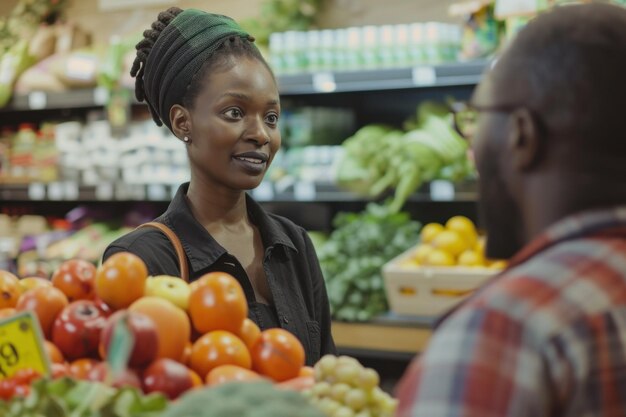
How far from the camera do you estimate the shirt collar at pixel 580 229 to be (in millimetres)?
800

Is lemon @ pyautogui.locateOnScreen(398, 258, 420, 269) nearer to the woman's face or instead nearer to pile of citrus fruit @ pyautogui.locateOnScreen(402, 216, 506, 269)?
pile of citrus fruit @ pyautogui.locateOnScreen(402, 216, 506, 269)

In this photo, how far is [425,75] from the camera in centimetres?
336

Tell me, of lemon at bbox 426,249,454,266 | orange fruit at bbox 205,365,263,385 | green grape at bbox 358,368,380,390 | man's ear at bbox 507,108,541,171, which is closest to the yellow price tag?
orange fruit at bbox 205,365,263,385

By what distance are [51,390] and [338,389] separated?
0.40 m

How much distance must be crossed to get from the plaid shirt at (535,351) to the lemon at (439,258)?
2499mm

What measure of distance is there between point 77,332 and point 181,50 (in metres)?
0.86

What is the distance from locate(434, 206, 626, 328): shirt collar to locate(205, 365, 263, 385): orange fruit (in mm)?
450

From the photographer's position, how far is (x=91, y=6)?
508 cm

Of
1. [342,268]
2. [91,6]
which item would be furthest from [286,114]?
[91,6]

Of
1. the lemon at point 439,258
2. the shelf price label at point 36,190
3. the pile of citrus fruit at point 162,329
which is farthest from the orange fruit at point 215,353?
the shelf price label at point 36,190

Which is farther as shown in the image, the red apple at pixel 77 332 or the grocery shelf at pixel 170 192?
the grocery shelf at pixel 170 192

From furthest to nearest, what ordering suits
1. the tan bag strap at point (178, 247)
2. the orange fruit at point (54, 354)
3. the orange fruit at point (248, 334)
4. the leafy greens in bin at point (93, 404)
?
the tan bag strap at point (178, 247), the orange fruit at point (248, 334), the orange fruit at point (54, 354), the leafy greens in bin at point (93, 404)

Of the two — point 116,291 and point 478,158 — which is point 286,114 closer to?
point 116,291

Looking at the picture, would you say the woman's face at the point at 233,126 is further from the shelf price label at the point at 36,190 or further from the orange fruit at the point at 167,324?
the shelf price label at the point at 36,190
